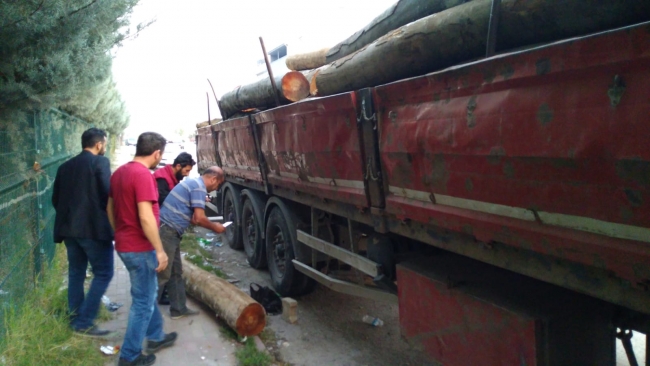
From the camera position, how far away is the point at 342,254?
4.44 metres

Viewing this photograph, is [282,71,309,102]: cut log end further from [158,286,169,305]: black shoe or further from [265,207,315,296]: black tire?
[158,286,169,305]: black shoe

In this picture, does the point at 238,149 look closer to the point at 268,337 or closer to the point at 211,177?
the point at 211,177

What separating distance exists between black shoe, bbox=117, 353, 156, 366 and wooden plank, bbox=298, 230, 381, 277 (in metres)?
1.71

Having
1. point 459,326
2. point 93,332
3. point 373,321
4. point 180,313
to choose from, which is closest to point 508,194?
point 459,326

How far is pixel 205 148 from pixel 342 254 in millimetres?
6015

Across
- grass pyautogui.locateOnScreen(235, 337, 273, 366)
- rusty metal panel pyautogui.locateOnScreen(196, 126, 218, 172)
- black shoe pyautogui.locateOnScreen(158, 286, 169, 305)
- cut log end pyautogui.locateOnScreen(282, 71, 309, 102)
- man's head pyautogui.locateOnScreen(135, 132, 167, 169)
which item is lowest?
grass pyautogui.locateOnScreen(235, 337, 273, 366)

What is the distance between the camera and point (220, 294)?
16.3ft

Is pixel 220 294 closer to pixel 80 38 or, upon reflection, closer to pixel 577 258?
pixel 80 38

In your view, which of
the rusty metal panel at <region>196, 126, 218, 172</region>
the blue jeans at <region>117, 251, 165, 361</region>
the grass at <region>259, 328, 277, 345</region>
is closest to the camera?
the blue jeans at <region>117, 251, 165, 361</region>

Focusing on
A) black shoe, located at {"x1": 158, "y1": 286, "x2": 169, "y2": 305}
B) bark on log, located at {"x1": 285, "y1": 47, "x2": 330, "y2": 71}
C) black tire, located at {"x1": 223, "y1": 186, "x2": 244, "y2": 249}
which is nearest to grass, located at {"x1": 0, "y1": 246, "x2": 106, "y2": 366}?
black shoe, located at {"x1": 158, "y1": 286, "x2": 169, "y2": 305}

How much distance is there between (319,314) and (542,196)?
385 cm

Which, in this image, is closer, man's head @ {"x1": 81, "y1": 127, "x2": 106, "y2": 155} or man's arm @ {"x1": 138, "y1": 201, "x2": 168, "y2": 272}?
man's arm @ {"x1": 138, "y1": 201, "x2": 168, "y2": 272}

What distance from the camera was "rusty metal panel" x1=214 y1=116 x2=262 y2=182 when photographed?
21.2ft

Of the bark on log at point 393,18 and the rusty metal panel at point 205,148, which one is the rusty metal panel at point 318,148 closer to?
the bark on log at point 393,18
